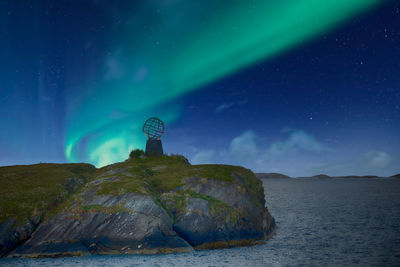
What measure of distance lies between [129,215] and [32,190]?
36.9ft

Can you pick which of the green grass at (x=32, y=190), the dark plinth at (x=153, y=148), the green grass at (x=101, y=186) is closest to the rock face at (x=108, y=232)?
the green grass at (x=101, y=186)

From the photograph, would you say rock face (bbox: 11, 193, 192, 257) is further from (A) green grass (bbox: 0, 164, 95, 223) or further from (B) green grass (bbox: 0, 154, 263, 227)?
(A) green grass (bbox: 0, 164, 95, 223)

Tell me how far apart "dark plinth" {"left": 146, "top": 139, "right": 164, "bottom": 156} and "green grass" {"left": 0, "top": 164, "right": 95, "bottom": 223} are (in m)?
9.26

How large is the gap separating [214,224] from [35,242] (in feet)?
44.0

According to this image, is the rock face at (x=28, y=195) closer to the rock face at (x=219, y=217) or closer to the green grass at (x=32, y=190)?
the green grass at (x=32, y=190)

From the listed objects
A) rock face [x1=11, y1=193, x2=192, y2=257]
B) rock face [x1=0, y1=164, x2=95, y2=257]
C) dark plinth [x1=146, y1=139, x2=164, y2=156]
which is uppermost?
dark plinth [x1=146, y1=139, x2=164, y2=156]

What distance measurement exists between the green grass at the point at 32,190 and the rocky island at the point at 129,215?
7cm

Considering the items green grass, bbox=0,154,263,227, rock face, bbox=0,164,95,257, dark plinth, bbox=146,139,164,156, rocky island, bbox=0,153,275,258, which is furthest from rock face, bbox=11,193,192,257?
dark plinth, bbox=146,139,164,156

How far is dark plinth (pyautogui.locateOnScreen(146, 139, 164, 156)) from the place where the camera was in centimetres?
3738

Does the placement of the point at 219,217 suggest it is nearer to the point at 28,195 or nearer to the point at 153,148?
the point at 28,195

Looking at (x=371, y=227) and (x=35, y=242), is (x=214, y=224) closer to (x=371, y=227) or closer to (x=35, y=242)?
(x=35, y=242)

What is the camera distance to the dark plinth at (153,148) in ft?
123

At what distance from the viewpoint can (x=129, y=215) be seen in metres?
18.9

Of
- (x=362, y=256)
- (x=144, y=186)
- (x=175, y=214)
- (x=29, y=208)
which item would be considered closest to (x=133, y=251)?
(x=175, y=214)
